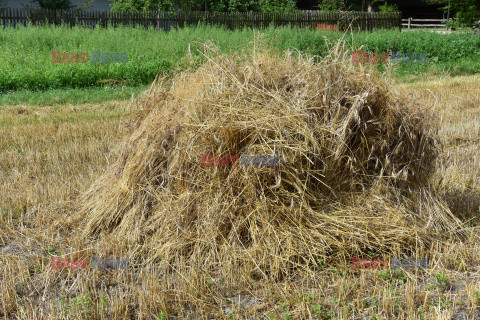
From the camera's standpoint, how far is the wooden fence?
19.0 meters

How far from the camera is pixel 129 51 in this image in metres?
14.0

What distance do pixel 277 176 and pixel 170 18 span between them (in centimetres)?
1698

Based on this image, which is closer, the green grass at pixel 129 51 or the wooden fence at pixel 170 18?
the green grass at pixel 129 51

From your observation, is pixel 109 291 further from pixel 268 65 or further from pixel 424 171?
pixel 424 171

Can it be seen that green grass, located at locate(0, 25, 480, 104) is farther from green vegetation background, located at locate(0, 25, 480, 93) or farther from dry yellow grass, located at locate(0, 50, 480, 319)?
dry yellow grass, located at locate(0, 50, 480, 319)

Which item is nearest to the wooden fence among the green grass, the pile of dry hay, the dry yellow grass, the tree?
the green grass

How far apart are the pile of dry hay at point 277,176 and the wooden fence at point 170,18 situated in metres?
14.6

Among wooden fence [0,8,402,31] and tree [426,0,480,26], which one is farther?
tree [426,0,480,26]

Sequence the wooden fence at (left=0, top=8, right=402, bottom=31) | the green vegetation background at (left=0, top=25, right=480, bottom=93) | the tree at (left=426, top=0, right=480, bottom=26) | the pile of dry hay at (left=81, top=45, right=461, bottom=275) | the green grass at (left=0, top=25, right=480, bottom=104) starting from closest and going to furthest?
the pile of dry hay at (left=81, top=45, right=461, bottom=275)
the green grass at (left=0, top=25, right=480, bottom=104)
the green vegetation background at (left=0, top=25, right=480, bottom=93)
the wooden fence at (left=0, top=8, right=402, bottom=31)
the tree at (left=426, top=0, right=480, bottom=26)

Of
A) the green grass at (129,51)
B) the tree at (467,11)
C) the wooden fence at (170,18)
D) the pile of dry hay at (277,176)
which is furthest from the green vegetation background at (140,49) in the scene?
the pile of dry hay at (277,176)

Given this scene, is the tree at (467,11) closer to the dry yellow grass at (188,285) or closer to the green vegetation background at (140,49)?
the green vegetation background at (140,49)

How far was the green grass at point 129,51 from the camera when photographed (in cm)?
1129

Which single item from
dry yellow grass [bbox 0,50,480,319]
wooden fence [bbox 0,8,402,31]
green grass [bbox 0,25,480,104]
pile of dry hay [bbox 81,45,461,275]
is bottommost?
dry yellow grass [bbox 0,50,480,319]

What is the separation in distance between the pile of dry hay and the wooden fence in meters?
14.6
